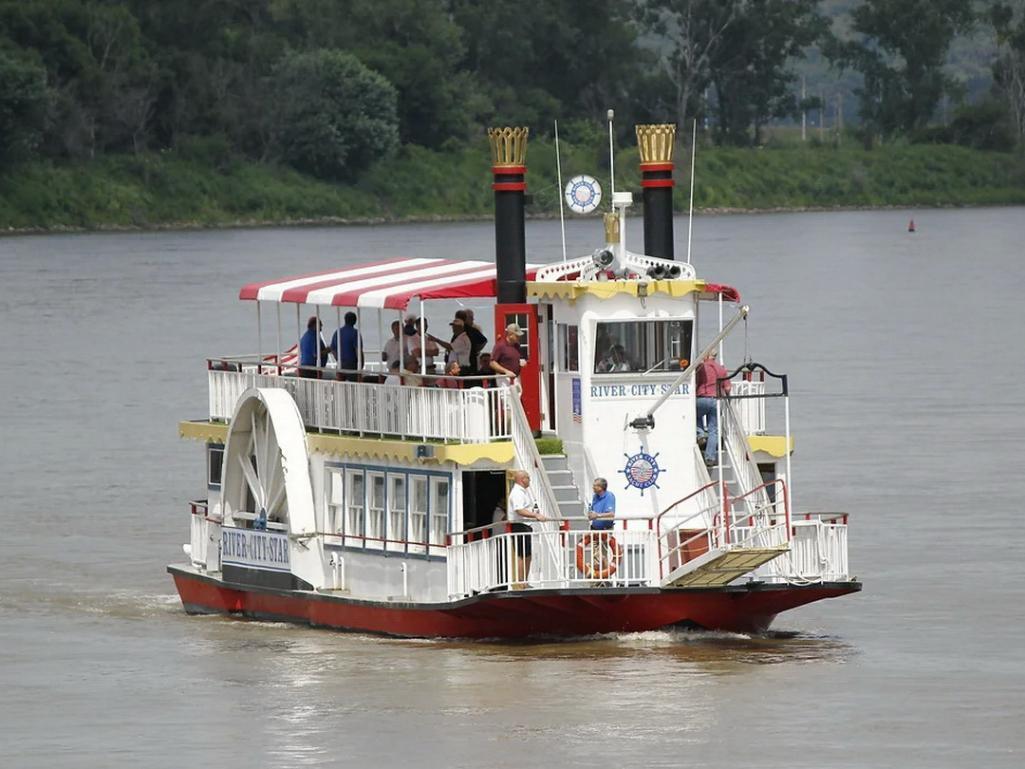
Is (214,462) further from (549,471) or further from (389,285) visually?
(549,471)

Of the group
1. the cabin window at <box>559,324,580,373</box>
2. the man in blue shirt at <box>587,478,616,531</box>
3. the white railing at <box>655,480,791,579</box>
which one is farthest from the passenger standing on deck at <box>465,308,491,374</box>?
the white railing at <box>655,480,791,579</box>

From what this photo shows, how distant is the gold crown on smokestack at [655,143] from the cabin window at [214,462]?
19.6 ft

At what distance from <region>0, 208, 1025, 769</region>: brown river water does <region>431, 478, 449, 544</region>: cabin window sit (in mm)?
1098

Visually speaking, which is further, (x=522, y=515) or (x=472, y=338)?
(x=472, y=338)

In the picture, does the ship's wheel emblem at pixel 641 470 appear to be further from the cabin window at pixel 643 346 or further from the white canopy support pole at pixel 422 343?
the white canopy support pole at pixel 422 343

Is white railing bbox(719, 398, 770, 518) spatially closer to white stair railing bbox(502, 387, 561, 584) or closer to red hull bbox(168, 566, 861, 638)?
red hull bbox(168, 566, 861, 638)

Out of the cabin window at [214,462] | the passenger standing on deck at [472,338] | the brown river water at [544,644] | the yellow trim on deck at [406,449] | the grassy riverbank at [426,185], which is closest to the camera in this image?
the brown river water at [544,644]

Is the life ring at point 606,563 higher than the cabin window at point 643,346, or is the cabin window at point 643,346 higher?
the cabin window at point 643,346

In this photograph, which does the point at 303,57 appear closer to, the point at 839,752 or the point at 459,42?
the point at 459,42

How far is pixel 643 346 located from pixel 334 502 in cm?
380

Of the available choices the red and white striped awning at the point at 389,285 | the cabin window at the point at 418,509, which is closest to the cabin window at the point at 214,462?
the red and white striped awning at the point at 389,285

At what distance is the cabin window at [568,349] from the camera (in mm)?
27938

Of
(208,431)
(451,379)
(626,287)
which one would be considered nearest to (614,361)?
(626,287)

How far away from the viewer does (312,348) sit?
30.2m
